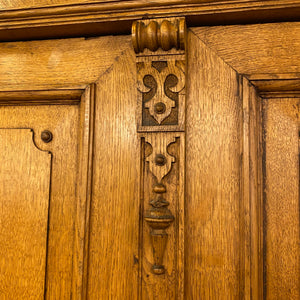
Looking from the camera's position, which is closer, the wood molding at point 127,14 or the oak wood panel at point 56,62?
the wood molding at point 127,14

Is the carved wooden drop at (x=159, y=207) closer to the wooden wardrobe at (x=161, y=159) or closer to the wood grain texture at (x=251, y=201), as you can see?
the wooden wardrobe at (x=161, y=159)

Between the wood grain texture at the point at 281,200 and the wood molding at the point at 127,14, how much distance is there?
194 mm

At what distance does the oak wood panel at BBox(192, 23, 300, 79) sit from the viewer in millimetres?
711

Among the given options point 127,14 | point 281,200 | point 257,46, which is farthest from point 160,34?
point 281,200

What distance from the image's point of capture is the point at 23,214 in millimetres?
805

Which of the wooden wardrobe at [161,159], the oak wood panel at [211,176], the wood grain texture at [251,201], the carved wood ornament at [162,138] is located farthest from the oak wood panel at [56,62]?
the wood grain texture at [251,201]

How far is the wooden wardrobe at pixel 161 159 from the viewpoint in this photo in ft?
2.26

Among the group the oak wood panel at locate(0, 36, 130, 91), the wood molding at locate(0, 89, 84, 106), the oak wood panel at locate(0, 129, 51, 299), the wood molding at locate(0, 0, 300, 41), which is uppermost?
the wood molding at locate(0, 0, 300, 41)

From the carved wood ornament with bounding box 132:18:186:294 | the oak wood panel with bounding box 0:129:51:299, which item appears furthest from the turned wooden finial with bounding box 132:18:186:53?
the oak wood panel with bounding box 0:129:51:299

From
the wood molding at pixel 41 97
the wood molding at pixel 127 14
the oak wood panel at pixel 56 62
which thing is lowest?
the wood molding at pixel 41 97

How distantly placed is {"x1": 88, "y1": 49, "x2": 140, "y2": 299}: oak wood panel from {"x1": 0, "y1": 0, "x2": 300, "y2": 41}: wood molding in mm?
99

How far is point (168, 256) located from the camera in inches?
27.0

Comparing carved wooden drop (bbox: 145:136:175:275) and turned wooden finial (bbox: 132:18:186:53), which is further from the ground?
turned wooden finial (bbox: 132:18:186:53)

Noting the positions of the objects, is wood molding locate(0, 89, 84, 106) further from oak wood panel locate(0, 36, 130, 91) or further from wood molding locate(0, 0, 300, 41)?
wood molding locate(0, 0, 300, 41)
